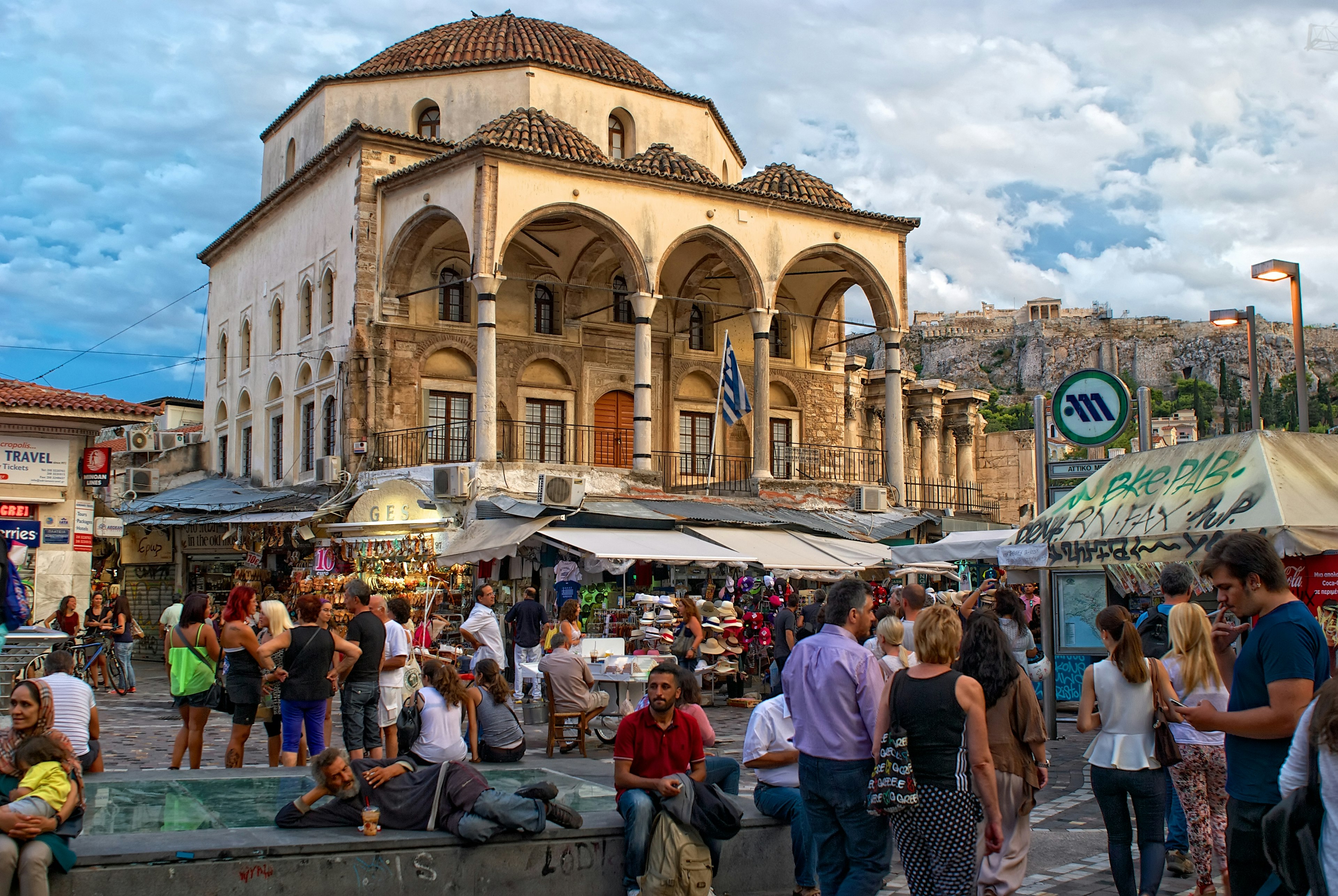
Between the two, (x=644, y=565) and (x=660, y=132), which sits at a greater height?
(x=660, y=132)

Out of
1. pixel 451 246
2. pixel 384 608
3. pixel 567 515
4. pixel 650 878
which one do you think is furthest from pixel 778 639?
pixel 451 246

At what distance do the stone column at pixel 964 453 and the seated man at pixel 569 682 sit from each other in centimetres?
2143

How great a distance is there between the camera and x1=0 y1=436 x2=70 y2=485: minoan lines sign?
53.1 feet

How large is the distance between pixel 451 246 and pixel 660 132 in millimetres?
5668

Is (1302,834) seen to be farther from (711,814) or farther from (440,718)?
(440,718)

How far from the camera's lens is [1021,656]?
977cm

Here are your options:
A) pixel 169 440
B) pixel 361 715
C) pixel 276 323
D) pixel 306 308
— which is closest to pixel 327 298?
pixel 306 308

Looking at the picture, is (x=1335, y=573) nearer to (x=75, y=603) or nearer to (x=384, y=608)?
(x=384, y=608)

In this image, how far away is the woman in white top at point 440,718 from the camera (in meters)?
7.38

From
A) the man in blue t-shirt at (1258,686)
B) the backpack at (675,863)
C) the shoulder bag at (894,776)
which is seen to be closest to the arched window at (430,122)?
the backpack at (675,863)

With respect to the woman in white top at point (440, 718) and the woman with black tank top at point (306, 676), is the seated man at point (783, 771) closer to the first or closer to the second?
the woman in white top at point (440, 718)

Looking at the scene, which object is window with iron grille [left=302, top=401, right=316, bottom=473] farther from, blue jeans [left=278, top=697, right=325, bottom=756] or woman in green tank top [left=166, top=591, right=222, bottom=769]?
blue jeans [left=278, top=697, right=325, bottom=756]

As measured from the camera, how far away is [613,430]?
78.9 feet

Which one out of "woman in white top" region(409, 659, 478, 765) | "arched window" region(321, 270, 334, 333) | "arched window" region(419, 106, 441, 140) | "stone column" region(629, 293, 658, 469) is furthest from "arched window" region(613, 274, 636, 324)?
"woman in white top" region(409, 659, 478, 765)
